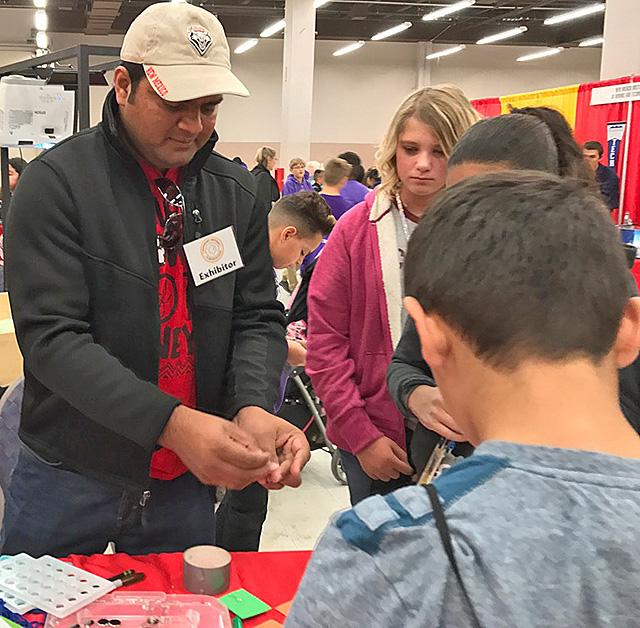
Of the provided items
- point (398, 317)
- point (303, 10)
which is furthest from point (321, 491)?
point (303, 10)

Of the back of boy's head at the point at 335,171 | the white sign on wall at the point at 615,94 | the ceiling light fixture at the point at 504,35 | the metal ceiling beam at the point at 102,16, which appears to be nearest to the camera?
the back of boy's head at the point at 335,171

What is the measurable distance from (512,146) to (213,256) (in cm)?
60

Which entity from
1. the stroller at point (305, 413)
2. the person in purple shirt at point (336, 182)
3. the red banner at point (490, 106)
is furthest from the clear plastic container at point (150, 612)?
the red banner at point (490, 106)

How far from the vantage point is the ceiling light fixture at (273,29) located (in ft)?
51.2

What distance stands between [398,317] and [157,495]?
0.65m

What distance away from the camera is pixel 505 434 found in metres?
0.59

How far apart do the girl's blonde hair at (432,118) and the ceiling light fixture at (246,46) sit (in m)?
16.2

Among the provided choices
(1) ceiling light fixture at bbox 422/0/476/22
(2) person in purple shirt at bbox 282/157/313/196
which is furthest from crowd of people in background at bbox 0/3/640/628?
(1) ceiling light fixture at bbox 422/0/476/22

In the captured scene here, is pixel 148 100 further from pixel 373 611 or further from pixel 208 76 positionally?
pixel 373 611

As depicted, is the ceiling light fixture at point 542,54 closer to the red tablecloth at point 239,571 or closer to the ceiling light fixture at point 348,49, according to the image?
the ceiling light fixture at point 348,49

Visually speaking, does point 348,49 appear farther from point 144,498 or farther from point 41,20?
point 144,498

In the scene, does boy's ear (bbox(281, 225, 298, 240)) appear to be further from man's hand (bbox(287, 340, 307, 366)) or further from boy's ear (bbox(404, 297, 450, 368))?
boy's ear (bbox(404, 297, 450, 368))

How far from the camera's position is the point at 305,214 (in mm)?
3143

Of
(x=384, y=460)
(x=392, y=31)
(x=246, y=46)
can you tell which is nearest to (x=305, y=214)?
(x=384, y=460)
